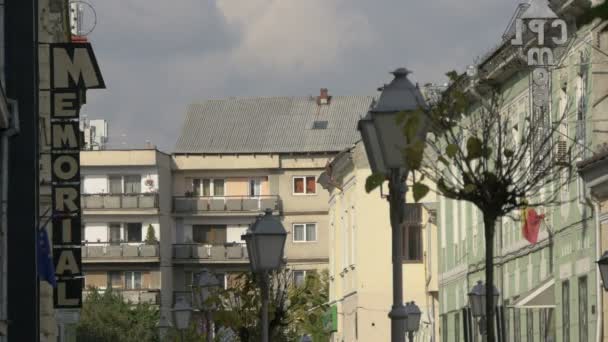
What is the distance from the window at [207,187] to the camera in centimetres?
11069

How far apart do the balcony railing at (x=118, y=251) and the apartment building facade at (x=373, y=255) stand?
25480 millimetres

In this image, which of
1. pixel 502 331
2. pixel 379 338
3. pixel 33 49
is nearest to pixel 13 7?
pixel 33 49

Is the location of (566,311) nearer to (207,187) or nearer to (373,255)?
(373,255)

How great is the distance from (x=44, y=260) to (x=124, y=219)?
7036cm

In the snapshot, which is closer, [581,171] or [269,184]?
[581,171]

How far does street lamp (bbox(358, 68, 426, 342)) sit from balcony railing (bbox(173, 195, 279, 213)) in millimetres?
89768

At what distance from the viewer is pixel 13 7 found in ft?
121

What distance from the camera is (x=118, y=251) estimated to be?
353 ft

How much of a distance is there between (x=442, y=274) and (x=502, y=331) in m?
22.6

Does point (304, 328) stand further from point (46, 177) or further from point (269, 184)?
point (46, 177)

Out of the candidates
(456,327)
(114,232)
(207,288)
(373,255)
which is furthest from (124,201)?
(207,288)

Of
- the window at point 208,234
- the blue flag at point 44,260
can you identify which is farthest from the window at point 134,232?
the blue flag at point 44,260

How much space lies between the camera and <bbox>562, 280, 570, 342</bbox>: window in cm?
4306

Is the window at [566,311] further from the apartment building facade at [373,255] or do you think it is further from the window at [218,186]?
the window at [218,186]
